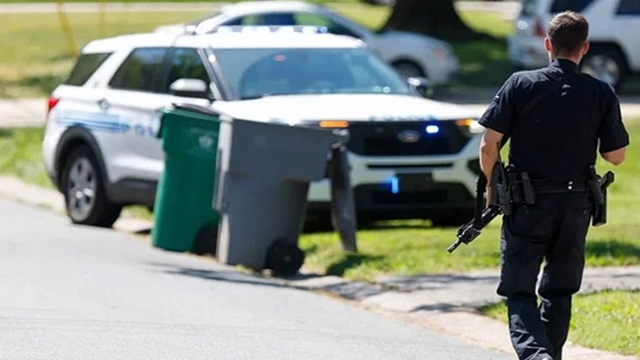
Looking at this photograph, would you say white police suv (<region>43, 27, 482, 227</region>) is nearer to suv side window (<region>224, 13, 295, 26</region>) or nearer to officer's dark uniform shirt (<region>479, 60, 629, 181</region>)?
officer's dark uniform shirt (<region>479, 60, 629, 181</region>)

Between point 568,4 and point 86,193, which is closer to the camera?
point 86,193

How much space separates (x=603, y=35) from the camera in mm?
24844

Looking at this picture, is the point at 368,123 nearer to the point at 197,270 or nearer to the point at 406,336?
the point at 197,270

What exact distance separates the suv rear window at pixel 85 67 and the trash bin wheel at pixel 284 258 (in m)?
3.78

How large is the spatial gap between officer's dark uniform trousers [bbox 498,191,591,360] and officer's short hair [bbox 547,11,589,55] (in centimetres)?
62

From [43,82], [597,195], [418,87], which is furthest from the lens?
[43,82]

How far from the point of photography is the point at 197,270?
37.6 feet

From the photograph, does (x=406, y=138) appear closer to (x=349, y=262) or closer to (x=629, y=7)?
(x=349, y=262)

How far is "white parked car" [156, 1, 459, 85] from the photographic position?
2380 centimetres

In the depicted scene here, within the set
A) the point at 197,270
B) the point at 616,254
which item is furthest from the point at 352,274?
the point at 616,254

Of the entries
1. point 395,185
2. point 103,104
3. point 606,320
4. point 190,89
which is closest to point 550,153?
point 606,320

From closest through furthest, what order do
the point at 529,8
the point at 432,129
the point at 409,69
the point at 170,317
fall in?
the point at 170,317, the point at 432,129, the point at 409,69, the point at 529,8

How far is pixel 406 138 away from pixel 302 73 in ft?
4.17

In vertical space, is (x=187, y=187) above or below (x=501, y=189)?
below
